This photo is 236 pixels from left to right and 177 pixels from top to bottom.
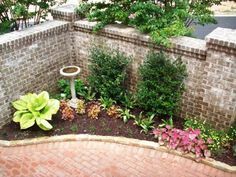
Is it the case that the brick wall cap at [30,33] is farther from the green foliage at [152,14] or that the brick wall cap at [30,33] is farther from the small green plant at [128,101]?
the small green plant at [128,101]

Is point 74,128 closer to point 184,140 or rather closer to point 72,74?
point 72,74

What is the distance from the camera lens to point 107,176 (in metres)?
6.36

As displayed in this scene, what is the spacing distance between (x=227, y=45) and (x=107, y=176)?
3420mm

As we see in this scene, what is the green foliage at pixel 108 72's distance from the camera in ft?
25.9

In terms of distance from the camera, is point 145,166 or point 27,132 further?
point 27,132

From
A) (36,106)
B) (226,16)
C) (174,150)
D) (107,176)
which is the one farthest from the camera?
(226,16)

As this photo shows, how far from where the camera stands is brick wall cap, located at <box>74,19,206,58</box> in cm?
695

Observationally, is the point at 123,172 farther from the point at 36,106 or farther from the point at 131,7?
the point at 131,7

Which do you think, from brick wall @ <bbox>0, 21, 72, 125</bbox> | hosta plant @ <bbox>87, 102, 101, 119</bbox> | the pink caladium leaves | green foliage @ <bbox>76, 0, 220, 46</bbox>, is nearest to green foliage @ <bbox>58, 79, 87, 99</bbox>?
brick wall @ <bbox>0, 21, 72, 125</bbox>

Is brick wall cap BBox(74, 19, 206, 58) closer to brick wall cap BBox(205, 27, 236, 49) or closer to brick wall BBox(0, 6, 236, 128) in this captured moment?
brick wall BBox(0, 6, 236, 128)

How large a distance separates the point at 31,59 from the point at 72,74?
46.3 inches

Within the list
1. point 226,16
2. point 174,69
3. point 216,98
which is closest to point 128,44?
point 174,69

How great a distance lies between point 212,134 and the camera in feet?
23.2

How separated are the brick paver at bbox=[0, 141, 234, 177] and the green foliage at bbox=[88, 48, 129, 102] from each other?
1439 millimetres
